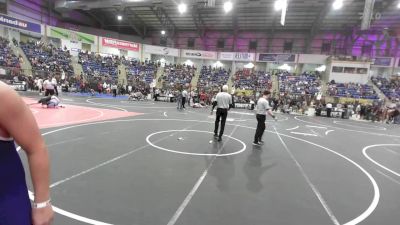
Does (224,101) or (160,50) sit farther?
(160,50)

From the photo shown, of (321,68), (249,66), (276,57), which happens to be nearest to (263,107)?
(276,57)

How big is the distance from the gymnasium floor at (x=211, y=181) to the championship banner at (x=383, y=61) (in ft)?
105

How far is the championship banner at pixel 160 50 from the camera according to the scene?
38250mm

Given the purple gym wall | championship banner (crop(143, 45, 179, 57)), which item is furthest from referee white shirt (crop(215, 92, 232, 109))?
the purple gym wall

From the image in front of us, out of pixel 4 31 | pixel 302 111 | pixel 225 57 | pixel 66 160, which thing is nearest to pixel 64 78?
pixel 4 31

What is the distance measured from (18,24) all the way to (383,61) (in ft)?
142

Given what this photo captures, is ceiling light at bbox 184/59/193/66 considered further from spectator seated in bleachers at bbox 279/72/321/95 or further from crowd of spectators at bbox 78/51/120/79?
spectator seated in bleachers at bbox 279/72/321/95

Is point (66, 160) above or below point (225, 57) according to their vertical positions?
Result: below

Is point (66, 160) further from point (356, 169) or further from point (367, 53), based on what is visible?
point (367, 53)

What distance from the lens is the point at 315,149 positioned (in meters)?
8.27

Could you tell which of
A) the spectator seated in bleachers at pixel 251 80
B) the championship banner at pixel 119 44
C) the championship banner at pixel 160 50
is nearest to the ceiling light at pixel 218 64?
the spectator seated in bleachers at pixel 251 80

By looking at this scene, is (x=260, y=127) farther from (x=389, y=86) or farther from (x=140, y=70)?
(x=389, y=86)

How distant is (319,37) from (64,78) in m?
33.4

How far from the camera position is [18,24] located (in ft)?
90.9
